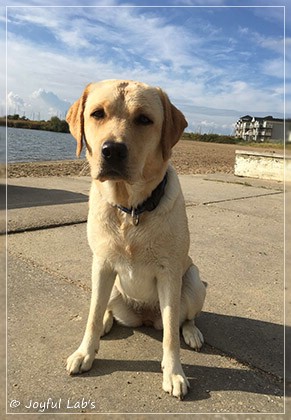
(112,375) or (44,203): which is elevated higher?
(44,203)

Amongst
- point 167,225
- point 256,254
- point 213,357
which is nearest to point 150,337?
point 213,357

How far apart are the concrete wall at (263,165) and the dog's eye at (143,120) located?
9.07 metres

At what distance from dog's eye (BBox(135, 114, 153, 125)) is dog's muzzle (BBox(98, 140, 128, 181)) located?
22 centimetres

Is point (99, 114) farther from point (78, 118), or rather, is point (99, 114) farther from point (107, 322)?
point (107, 322)

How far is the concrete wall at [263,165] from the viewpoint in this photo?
1081 centimetres

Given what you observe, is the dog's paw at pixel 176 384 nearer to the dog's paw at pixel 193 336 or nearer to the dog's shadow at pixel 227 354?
the dog's shadow at pixel 227 354

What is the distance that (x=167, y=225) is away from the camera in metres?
2.31

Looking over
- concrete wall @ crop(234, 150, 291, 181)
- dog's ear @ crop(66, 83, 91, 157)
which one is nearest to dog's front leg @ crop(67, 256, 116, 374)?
dog's ear @ crop(66, 83, 91, 157)

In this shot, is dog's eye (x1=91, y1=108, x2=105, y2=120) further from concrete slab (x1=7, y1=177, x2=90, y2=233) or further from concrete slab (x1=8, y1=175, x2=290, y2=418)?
concrete slab (x1=7, y1=177, x2=90, y2=233)

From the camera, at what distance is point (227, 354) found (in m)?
2.53

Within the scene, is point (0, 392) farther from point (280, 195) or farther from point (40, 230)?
point (280, 195)

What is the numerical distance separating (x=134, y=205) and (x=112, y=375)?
0.97 metres

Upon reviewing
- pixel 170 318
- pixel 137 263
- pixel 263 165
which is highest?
pixel 263 165

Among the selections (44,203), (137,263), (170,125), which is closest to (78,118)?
(170,125)
